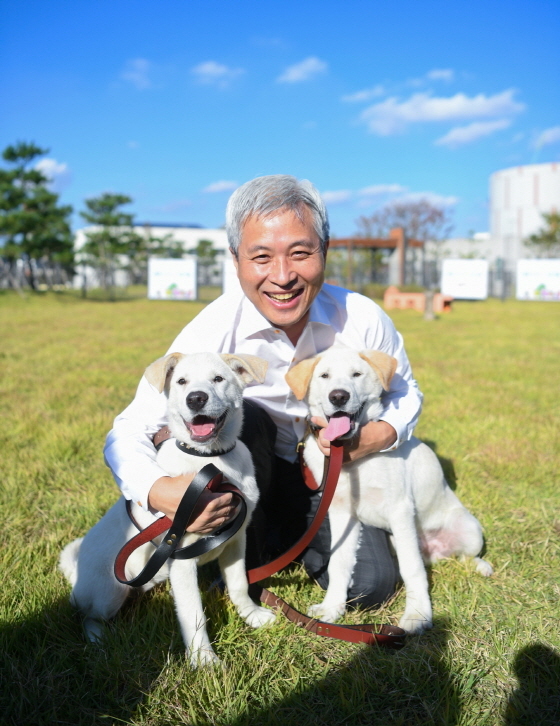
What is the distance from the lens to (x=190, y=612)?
1969 mm

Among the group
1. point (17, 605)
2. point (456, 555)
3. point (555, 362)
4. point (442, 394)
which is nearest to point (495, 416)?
point (442, 394)

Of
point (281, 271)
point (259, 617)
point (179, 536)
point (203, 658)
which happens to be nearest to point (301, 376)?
point (281, 271)

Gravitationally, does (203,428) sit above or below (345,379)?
below

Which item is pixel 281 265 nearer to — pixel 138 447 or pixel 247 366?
pixel 247 366

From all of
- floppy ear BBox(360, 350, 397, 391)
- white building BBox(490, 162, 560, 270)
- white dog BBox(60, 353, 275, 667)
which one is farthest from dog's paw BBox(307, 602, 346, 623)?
white building BBox(490, 162, 560, 270)

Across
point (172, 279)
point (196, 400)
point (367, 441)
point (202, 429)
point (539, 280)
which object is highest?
point (172, 279)

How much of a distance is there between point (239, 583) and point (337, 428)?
0.74 meters

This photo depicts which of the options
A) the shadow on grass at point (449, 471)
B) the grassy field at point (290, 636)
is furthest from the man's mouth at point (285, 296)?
the shadow on grass at point (449, 471)

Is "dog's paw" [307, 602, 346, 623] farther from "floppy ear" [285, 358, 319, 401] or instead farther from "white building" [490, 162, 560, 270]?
"white building" [490, 162, 560, 270]

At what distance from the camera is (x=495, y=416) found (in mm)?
5188

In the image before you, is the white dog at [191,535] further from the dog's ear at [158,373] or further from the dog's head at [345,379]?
the dog's head at [345,379]

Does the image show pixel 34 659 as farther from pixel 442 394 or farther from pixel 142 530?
pixel 442 394

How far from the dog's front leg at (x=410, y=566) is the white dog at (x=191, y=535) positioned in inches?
22.9

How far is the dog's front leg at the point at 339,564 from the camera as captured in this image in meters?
2.34
